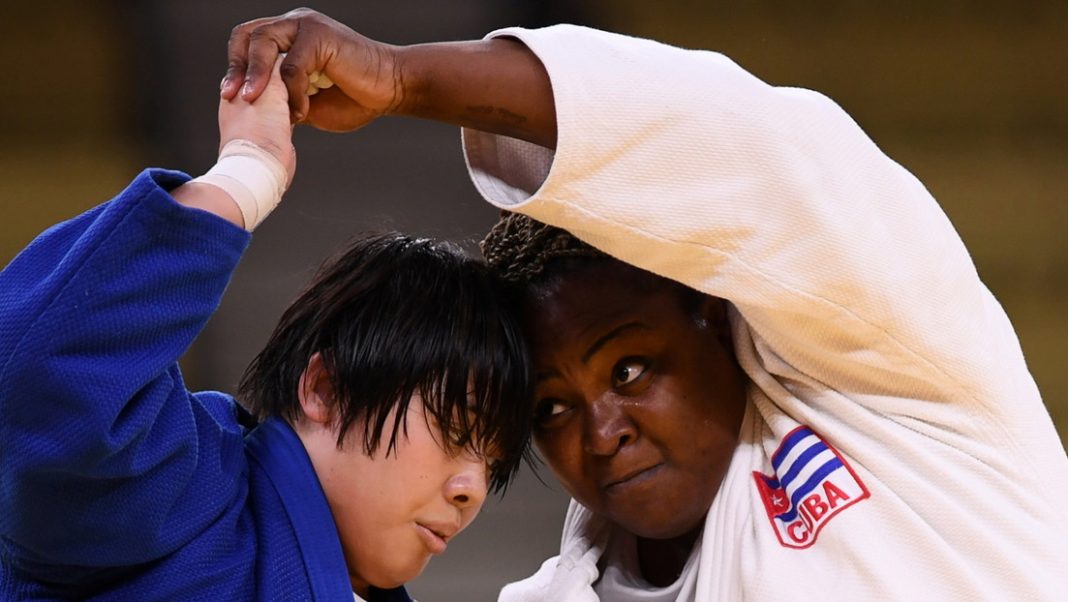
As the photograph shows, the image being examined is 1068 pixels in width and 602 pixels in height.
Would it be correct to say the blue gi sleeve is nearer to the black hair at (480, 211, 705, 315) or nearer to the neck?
the black hair at (480, 211, 705, 315)

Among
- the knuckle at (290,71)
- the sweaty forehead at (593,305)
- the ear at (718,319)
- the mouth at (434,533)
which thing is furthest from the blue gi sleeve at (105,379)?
the ear at (718,319)

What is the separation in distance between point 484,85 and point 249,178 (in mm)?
227

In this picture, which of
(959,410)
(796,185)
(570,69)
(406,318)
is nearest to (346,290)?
(406,318)

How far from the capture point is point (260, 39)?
103cm

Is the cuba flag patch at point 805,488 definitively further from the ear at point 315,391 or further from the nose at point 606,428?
the ear at point 315,391

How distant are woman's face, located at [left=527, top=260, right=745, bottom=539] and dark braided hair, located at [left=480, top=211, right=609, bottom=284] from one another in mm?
27

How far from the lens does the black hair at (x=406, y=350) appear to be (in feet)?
3.74

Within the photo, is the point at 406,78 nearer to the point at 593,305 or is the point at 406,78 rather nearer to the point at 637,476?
the point at 593,305

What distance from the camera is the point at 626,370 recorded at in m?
1.27

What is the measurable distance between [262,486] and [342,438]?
0.08m

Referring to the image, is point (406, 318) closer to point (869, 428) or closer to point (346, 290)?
point (346, 290)

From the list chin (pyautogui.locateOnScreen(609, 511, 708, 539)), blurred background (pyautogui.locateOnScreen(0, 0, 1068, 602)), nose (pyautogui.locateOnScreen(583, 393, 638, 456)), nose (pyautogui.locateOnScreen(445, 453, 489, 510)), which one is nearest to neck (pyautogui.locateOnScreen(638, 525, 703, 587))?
chin (pyautogui.locateOnScreen(609, 511, 708, 539))

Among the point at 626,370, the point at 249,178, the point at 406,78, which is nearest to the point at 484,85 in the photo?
the point at 406,78

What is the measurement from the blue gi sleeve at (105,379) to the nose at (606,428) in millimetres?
424
